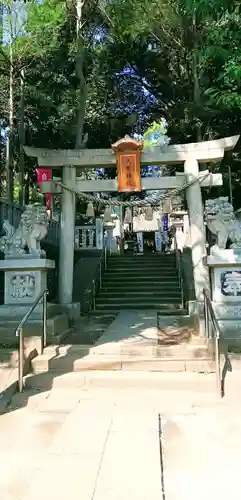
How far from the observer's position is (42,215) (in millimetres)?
8266

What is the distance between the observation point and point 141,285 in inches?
520

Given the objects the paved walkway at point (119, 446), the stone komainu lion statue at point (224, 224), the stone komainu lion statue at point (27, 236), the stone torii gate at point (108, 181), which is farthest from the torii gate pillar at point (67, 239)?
the paved walkway at point (119, 446)

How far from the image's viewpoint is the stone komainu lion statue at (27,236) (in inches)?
316

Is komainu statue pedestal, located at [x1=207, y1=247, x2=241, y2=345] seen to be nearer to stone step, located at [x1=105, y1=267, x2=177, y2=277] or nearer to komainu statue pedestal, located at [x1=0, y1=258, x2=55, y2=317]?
komainu statue pedestal, located at [x1=0, y1=258, x2=55, y2=317]

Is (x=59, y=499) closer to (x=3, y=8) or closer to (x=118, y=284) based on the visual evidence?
(x=118, y=284)

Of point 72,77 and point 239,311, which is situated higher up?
point 72,77

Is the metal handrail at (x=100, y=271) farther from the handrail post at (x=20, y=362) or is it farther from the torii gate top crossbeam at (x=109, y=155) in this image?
the handrail post at (x=20, y=362)

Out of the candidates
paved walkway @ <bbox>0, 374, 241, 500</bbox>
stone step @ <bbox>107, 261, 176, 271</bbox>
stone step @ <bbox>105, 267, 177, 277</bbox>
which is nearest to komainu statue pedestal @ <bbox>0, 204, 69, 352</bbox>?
paved walkway @ <bbox>0, 374, 241, 500</bbox>

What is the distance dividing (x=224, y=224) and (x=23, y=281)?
395 centimetres

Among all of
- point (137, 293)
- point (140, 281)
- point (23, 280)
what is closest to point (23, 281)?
point (23, 280)

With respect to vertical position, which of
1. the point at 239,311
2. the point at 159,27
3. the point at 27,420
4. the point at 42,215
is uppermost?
the point at 159,27

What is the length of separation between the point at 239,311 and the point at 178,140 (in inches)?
432

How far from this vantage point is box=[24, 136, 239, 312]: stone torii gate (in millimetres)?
9742

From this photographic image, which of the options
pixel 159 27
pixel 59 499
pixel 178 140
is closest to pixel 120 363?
pixel 59 499
